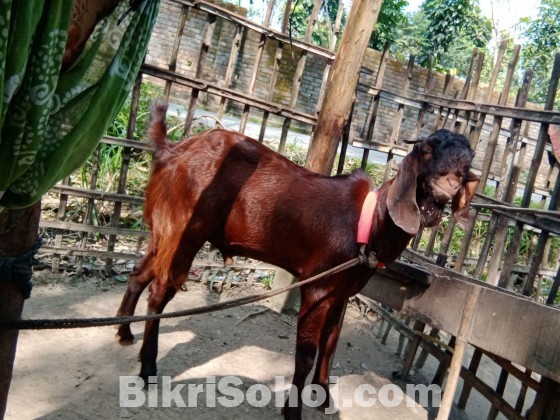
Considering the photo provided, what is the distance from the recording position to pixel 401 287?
128 inches

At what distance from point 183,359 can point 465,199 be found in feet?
7.73

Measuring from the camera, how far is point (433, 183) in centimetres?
286

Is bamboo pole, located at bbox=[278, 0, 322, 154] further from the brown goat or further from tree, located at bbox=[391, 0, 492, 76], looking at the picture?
tree, located at bbox=[391, 0, 492, 76]

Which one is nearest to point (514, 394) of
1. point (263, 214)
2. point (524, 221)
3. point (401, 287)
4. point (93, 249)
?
point (524, 221)

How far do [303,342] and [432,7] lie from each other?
70.6 ft

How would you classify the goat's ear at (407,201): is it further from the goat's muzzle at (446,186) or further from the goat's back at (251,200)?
the goat's back at (251,200)

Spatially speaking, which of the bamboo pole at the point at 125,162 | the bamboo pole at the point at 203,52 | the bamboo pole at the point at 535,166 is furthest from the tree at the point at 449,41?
the bamboo pole at the point at 125,162

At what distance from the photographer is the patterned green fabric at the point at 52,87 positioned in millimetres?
997

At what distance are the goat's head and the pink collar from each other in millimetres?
215

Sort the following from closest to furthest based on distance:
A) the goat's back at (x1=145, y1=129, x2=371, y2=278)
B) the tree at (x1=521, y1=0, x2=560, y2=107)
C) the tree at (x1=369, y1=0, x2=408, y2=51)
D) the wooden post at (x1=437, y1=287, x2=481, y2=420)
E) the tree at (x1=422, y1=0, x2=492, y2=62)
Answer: the wooden post at (x1=437, y1=287, x2=481, y2=420) < the goat's back at (x1=145, y1=129, x2=371, y2=278) < the tree at (x1=369, y1=0, x2=408, y2=51) < the tree at (x1=422, y1=0, x2=492, y2=62) < the tree at (x1=521, y1=0, x2=560, y2=107)

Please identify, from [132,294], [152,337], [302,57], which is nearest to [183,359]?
[152,337]

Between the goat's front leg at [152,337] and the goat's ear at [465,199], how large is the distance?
6.49ft

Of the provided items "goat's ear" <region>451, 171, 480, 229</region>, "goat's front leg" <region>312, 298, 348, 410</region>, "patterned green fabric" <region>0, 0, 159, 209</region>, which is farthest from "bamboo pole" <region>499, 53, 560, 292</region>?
"patterned green fabric" <region>0, 0, 159, 209</region>

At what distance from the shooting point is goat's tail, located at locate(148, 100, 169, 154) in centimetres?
367
